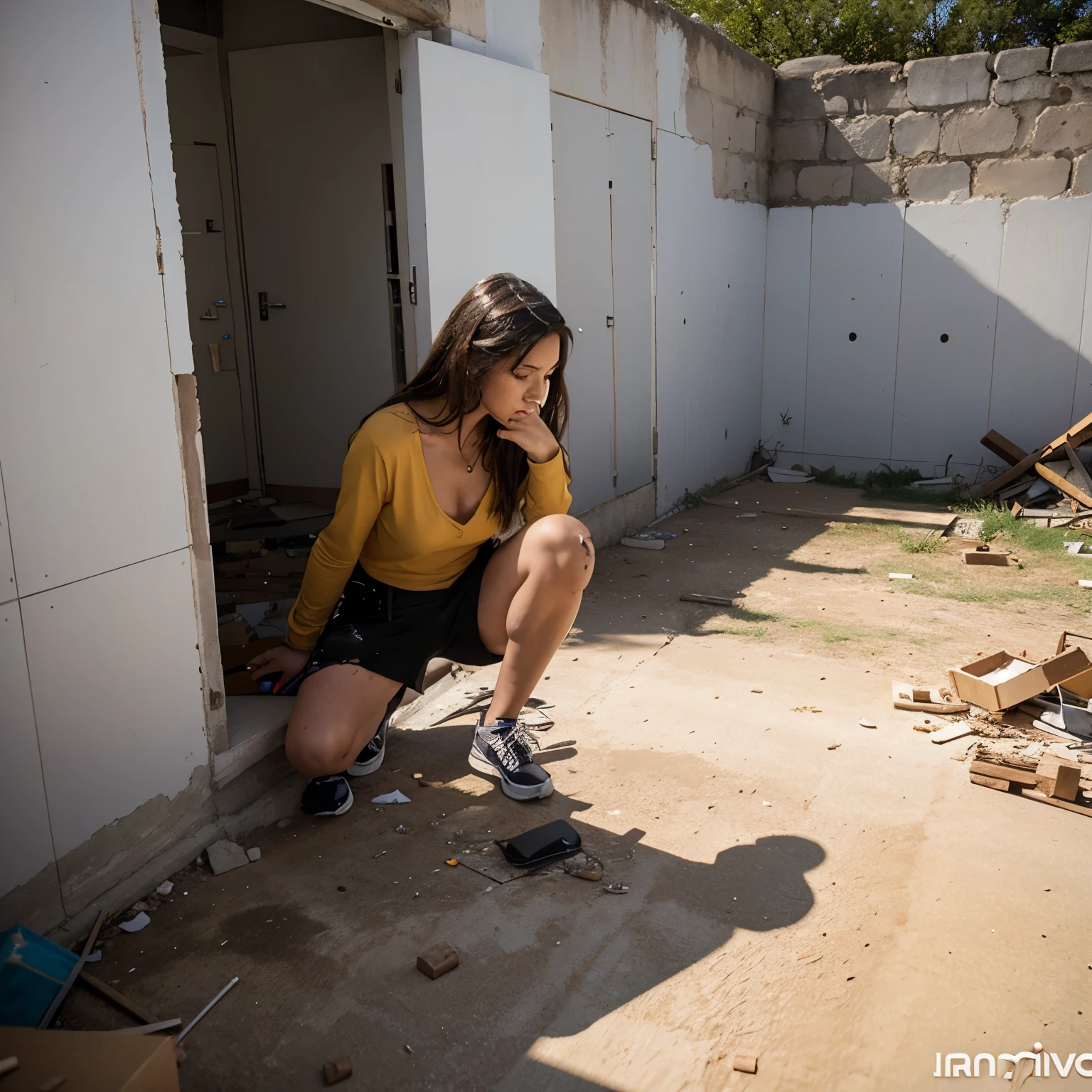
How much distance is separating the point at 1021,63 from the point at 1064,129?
547 mm

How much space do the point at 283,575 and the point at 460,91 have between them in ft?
7.35

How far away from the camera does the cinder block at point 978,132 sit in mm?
6680

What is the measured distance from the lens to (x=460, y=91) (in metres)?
3.74

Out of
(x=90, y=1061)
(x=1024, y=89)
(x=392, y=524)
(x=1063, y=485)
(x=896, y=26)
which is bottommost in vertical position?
(x=1063, y=485)

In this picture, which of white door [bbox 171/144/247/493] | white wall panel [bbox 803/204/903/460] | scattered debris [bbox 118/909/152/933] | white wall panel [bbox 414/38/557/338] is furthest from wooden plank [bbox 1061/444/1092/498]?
scattered debris [bbox 118/909/152/933]

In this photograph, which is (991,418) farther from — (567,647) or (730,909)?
(730,909)

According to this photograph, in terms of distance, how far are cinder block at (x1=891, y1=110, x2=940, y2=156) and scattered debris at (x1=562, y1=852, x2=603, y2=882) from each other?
21.0 ft

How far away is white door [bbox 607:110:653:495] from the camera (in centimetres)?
550

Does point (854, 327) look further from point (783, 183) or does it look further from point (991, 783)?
point (991, 783)

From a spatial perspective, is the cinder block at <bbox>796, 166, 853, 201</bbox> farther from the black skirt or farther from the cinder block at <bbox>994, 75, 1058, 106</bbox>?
the black skirt

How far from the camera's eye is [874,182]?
7.21 m

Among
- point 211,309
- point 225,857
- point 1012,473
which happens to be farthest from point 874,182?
point 225,857

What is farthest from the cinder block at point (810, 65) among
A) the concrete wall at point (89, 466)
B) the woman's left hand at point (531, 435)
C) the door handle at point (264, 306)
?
the concrete wall at point (89, 466)

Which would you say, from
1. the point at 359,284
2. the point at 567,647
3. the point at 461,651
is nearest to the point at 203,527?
the point at 461,651
